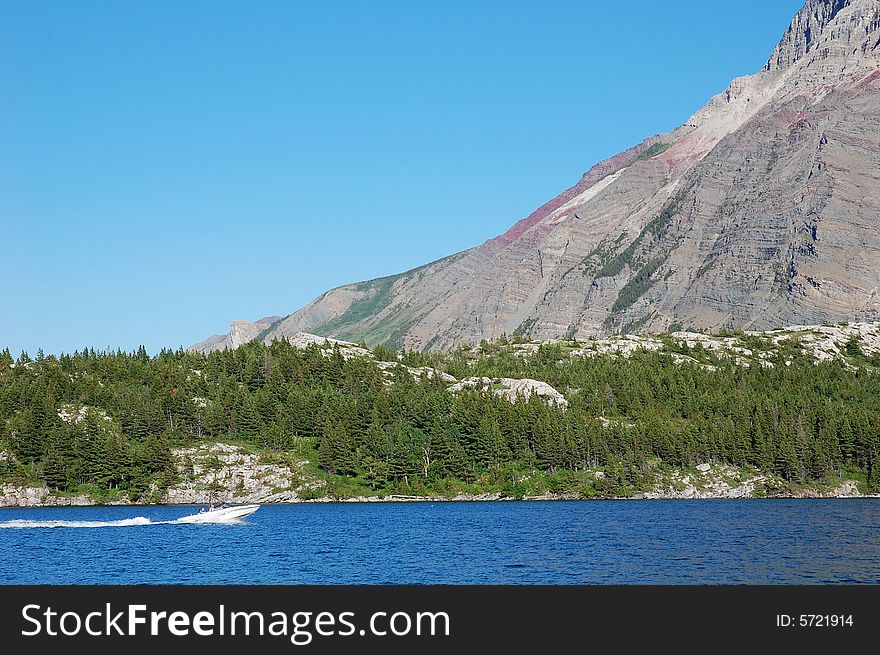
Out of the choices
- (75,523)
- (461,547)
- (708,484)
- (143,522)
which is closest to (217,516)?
(143,522)

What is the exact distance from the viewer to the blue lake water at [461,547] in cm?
8612

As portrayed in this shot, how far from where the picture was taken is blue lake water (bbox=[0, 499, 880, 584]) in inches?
3391

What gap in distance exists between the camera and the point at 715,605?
63188 mm

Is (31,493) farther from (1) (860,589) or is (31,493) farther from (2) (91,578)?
(1) (860,589)

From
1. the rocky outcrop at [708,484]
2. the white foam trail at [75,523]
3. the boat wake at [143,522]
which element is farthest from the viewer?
the rocky outcrop at [708,484]

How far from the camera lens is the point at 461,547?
4227 inches

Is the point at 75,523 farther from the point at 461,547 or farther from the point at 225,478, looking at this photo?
the point at 461,547

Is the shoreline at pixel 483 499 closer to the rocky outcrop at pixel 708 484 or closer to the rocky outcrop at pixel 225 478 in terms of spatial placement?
the rocky outcrop at pixel 708 484

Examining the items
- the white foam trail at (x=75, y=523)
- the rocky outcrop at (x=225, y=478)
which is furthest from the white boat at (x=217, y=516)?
the rocky outcrop at (x=225, y=478)

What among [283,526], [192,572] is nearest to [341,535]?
[283,526]

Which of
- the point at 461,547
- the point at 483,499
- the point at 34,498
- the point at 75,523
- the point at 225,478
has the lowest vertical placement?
the point at 483,499

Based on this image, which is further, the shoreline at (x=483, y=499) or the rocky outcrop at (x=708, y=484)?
the rocky outcrop at (x=708, y=484)

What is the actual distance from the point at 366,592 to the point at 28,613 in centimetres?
1717

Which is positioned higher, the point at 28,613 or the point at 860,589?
the point at 28,613
